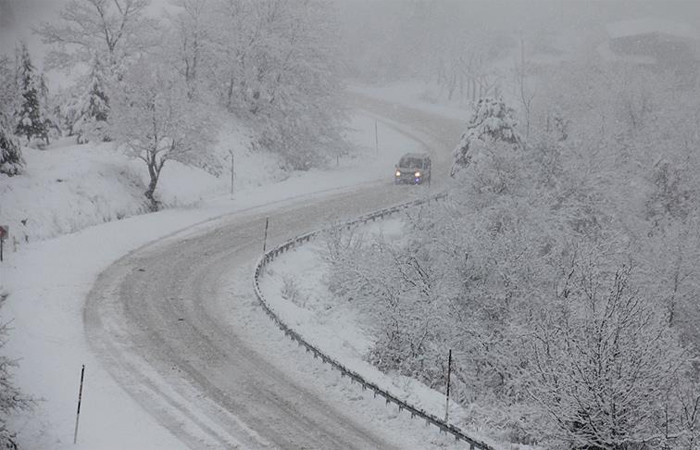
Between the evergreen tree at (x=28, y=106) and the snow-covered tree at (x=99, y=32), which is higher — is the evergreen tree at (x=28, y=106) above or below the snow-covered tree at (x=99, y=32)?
below

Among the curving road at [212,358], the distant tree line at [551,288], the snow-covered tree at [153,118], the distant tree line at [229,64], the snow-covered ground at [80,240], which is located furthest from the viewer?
the distant tree line at [229,64]

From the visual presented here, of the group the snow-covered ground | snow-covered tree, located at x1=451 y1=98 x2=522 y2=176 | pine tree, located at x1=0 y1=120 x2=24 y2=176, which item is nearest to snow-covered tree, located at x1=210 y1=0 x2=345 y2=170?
the snow-covered ground

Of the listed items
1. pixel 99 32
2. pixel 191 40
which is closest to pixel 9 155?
pixel 191 40

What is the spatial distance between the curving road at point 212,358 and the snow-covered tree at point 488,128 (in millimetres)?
16378

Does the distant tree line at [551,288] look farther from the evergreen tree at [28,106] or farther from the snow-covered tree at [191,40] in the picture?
the evergreen tree at [28,106]

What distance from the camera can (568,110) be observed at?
64.2 meters

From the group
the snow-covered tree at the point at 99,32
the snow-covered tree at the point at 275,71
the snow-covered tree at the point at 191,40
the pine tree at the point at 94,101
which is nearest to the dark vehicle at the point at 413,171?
the snow-covered tree at the point at 275,71

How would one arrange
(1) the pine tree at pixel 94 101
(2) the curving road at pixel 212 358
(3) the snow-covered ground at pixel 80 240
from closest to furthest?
(3) the snow-covered ground at pixel 80 240 → (2) the curving road at pixel 212 358 → (1) the pine tree at pixel 94 101

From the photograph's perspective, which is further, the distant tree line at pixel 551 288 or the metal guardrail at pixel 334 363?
the metal guardrail at pixel 334 363

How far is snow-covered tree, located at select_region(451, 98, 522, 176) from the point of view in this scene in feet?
129

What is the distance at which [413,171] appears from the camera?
43.1 meters

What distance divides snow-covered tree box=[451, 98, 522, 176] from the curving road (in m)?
16.4

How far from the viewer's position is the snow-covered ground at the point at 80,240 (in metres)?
14.1

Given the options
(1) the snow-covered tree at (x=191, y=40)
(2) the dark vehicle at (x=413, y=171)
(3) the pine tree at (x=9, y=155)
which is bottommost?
(2) the dark vehicle at (x=413, y=171)
